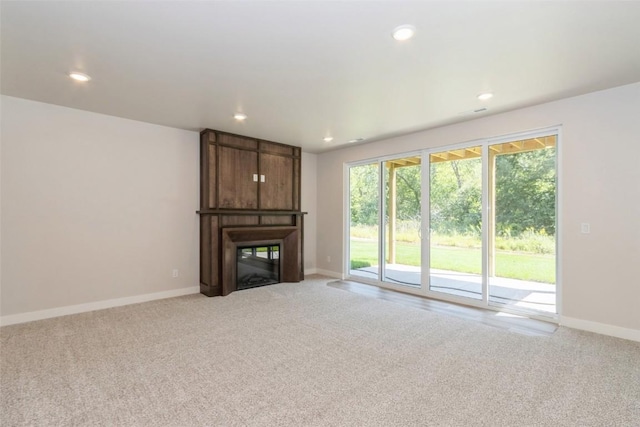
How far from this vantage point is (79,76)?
302cm

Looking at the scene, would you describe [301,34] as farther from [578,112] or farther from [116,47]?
[578,112]

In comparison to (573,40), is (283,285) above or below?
below

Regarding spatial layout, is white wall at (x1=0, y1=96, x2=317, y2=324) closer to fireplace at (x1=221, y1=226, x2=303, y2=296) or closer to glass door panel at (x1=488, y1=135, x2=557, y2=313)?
fireplace at (x1=221, y1=226, x2=303, y2=296)

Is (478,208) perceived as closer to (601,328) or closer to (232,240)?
(601,328)

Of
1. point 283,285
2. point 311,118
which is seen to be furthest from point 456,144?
point 283,285

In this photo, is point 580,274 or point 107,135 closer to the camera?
point 580,274

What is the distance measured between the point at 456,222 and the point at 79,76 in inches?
194

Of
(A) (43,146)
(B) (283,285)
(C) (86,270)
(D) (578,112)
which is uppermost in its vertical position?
(D) (578,112)

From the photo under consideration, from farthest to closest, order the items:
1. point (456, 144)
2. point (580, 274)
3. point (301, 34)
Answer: point (456, 144) < point (580, 274) < point (301, 34)

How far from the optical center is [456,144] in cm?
462

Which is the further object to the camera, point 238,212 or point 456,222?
point 238,212

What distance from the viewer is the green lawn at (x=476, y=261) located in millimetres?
3918

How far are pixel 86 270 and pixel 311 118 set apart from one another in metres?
3.63

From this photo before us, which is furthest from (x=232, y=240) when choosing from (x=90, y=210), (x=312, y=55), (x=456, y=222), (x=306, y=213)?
(x=456, y=222)
